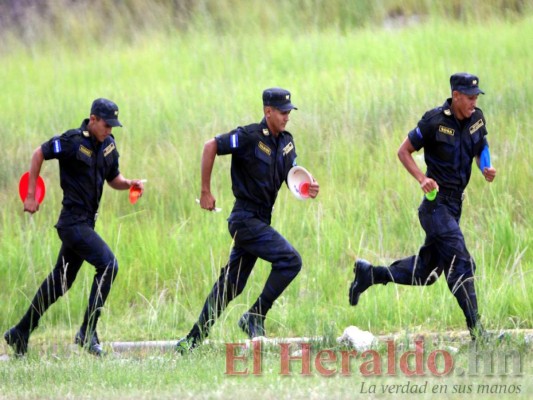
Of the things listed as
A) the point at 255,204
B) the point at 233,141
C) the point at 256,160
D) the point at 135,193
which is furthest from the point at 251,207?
the point at 135,193

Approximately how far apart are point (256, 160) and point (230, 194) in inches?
153

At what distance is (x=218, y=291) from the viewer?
8.88 metres

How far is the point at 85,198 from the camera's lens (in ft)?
29.9

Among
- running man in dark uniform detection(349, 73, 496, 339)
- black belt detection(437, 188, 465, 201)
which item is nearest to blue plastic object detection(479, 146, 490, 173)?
running man in dark uniform detection(349, 73, 496, 339)

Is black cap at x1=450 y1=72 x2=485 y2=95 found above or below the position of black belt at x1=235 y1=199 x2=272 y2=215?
above

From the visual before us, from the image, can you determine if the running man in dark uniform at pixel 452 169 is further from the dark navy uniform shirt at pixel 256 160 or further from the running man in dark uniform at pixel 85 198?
the running man in dark uniform at pixel 85 198

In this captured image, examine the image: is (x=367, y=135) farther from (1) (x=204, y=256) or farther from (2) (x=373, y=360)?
(2) (x=373, y=360)

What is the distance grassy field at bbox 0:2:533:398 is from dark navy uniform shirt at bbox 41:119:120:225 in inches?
45.9

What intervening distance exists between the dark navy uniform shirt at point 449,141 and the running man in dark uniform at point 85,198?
7.75ft

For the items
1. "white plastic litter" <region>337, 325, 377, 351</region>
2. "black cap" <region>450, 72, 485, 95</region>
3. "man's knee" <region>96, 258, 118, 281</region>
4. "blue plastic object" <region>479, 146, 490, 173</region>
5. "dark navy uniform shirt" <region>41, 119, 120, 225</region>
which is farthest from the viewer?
"man's knee" <region>96, 258, 118, 281</region>

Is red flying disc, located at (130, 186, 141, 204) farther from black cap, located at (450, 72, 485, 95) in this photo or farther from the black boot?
black cap, located at (450, 72, 485, 95)

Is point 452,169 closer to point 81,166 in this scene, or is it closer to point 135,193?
point 135,193

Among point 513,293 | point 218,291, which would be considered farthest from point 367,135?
point 218,291

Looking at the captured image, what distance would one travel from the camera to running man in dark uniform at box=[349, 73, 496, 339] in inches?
336
